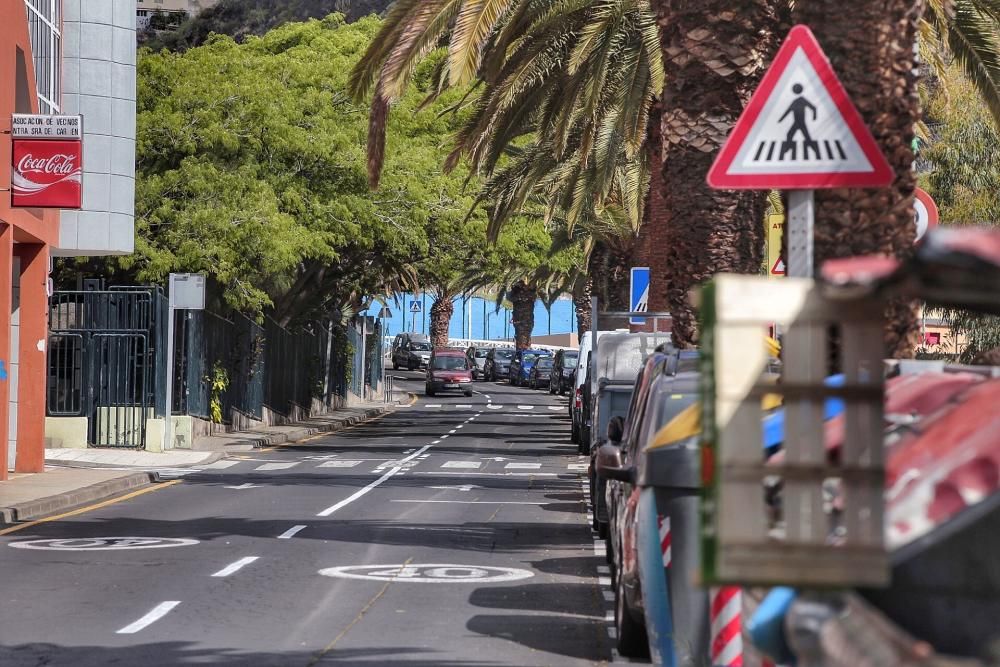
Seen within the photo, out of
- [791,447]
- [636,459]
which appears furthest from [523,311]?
[791,447]

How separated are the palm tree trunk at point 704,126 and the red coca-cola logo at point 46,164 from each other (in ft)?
32.1

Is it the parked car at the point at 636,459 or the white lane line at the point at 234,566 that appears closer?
the parked car at the point at 636,459

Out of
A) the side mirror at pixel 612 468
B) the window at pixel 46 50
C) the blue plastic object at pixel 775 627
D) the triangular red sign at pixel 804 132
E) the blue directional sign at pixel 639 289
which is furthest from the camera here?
the blue directional sign at pixel 639 289

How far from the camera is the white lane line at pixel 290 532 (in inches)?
637

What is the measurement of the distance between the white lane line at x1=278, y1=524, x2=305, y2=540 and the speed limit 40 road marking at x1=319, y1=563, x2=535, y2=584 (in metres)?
2.37

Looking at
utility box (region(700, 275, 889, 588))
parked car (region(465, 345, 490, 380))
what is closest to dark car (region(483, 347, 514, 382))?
parked car (region(465, 345, 490, 380))

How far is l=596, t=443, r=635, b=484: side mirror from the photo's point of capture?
855 cm

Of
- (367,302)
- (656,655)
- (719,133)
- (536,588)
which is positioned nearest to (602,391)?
(719,133)

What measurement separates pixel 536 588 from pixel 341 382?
146ft

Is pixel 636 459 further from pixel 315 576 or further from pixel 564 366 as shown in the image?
pixel 564 366

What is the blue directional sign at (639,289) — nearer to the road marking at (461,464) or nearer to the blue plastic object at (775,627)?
the road marking at (461,464)

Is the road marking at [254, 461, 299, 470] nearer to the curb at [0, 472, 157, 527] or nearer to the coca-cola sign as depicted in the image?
the curb at [0, 472, 157, 527]

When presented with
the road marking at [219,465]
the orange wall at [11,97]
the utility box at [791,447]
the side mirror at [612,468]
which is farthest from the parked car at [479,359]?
the utility box at [791,447]

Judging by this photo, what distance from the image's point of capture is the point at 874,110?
30.7 ft
